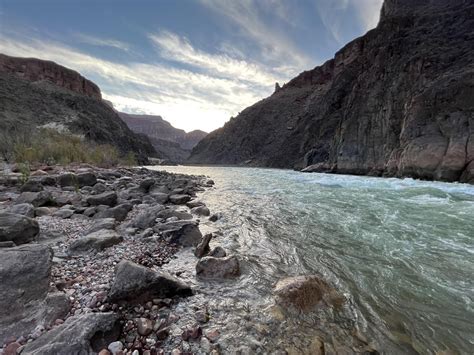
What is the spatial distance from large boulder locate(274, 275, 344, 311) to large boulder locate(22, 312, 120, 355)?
200cm

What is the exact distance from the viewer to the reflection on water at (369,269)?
2604 millimetres

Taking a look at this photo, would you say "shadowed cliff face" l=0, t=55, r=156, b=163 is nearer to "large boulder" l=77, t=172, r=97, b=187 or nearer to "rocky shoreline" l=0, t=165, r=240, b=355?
"large boulder" l=77, t=172, r=97, b=187

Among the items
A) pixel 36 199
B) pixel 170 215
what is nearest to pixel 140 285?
pixel 170 215

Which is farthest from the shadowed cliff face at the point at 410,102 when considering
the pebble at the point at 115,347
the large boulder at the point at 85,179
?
the large boulder at the point at 85,179

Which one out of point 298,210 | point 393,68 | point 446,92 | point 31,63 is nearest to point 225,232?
point 298,210

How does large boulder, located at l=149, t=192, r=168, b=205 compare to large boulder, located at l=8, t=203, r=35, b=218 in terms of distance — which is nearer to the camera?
large boulder, located at l=8, t=203, r=35, b=218

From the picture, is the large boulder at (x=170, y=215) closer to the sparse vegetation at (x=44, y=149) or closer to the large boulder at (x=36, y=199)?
the large boulder at (x=36, y=199)

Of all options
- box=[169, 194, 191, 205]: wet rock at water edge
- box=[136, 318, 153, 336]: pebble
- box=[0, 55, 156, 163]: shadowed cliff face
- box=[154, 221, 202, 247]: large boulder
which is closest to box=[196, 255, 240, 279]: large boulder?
box=[154, 221, 202, 247]: large boulder

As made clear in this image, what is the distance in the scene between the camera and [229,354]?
226 cm

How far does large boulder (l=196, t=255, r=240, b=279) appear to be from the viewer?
375 centimetres

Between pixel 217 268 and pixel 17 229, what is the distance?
3.68 m

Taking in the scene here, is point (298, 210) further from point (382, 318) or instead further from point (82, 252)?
point (82, 252)

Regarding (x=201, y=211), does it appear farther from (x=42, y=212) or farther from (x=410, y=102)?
(x=410, y=102)

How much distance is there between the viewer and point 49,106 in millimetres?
51875
